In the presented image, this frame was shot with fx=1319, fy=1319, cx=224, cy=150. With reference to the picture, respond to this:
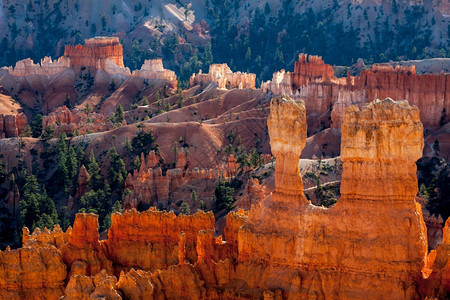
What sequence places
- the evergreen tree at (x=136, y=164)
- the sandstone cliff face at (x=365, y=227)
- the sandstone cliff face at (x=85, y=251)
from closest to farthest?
the sandstone cliff face at (x=365, y=227)
the sandstone cliff face at (x=85, y=251)
the evergreen tree at (x=136, y=164)

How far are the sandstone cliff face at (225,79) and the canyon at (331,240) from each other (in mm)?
124476

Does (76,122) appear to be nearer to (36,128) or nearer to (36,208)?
(36,128)

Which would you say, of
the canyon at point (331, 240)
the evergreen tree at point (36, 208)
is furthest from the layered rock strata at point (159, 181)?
the canyon at point (331, 240)

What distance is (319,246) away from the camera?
52.2 meters

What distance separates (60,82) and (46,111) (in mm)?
11977

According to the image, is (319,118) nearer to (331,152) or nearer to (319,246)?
(331,152)

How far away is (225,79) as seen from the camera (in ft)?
606

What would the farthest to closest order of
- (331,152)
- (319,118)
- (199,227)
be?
(319,118)
(331,152)
(199,227)

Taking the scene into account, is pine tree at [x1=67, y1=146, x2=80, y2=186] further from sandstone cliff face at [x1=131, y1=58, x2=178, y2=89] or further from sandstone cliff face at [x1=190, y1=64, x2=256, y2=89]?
sandstone cliff face at [x1=131, y1=58, x2=178, y2=89]

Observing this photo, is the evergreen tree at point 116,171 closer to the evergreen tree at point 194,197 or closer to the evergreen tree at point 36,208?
the evergreen tree at point 36,208

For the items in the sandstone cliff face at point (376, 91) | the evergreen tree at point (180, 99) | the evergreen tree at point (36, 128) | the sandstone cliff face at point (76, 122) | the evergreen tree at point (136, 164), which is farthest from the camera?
the evergreen tree at point (180, 99)

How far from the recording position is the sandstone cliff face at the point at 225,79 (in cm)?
18356

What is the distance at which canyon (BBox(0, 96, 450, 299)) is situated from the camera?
50.8 m

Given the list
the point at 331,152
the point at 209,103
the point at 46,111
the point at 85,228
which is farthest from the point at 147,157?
the point at 85,228
